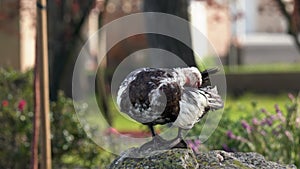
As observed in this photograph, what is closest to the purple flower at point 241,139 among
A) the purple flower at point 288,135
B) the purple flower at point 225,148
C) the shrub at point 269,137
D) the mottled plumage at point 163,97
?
the shrub at point 269,137

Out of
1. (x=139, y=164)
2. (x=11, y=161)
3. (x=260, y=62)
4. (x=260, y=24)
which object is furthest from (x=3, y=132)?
(x=260, y=24)

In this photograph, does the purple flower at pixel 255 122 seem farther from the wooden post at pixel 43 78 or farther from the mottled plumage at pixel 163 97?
the mottled plumage at pixel 163 97

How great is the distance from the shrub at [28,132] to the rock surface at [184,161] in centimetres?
308

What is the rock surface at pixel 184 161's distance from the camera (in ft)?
13.4

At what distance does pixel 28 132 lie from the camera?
7.47 m

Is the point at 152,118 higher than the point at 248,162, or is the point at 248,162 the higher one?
the point at 152,118

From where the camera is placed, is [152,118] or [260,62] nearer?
[152,118]

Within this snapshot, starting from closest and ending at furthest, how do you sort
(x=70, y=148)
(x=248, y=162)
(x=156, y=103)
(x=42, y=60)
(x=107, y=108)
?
(x=156, y=103), (x=248, y=162), (x=42, y=60), (x=70, y=148), (x=107, y=108)

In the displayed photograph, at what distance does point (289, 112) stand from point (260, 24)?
97.1ft

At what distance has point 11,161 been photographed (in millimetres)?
7449

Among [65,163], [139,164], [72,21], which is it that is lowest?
[65,163]

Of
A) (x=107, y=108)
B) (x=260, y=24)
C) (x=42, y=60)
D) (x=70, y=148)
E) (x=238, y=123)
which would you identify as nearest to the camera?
(x=42, y=60)

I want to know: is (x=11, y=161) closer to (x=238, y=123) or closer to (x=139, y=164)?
(x=238, y=123)

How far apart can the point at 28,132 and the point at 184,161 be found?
365cm
